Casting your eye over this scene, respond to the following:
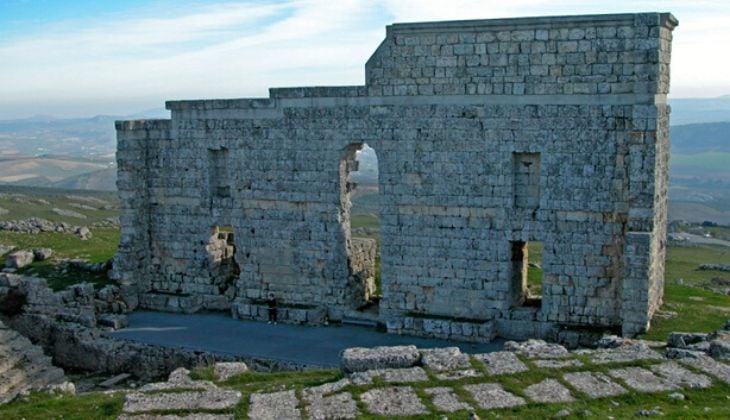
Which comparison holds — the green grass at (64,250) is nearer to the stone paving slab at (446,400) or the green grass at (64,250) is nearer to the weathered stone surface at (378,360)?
the weathered stone surface at (378,360)

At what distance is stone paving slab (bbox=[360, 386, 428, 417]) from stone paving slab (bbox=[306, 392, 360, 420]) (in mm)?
215

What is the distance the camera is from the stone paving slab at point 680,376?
10.8 metres

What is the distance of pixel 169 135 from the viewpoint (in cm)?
2188

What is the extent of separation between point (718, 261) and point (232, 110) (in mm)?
26913

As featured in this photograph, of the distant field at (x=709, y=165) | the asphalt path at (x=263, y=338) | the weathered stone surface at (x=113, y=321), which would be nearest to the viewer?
the asphalt path at (x=263, y=338)

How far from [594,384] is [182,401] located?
5867 millimetres

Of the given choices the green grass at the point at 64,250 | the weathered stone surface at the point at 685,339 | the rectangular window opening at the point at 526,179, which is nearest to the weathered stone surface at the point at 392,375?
the weathered stone surface at the point at 685,339

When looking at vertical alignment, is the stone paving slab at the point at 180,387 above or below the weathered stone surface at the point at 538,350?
below

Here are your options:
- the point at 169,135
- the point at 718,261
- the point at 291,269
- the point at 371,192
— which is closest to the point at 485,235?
the point at 291,269

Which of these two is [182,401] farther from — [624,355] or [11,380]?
[11,380]

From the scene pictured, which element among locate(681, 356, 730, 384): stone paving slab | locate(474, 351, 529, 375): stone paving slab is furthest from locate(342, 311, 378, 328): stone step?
locate(681, 356, 730, 384): stone paving slab

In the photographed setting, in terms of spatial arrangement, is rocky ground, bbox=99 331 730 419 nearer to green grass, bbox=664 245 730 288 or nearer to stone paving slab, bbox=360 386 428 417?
stone paving slab, bbox=360 386 428 417

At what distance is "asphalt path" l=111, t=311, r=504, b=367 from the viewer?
1783 centimetres

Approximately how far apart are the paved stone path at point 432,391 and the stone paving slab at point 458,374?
0.01 m
